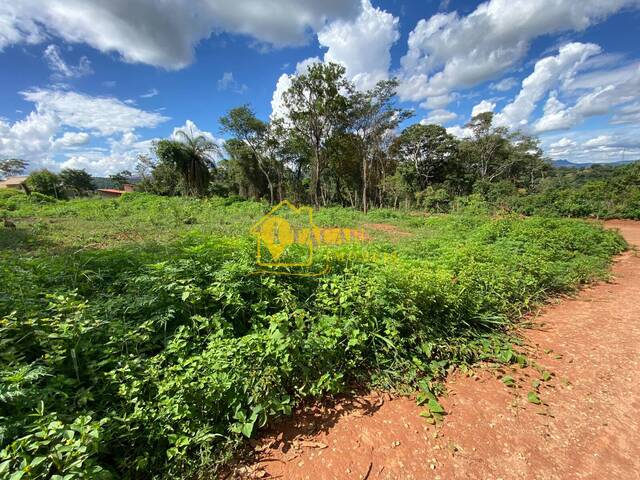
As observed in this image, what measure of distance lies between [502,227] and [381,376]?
680cm

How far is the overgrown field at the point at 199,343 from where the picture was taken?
156 cm

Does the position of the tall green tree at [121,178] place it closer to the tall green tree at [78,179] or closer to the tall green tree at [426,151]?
the tall green tree at [78,179]

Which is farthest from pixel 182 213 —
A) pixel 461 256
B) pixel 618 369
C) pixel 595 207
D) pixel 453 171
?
pixel 453 171

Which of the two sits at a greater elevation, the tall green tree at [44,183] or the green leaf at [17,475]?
the tall green tree at [44,183]

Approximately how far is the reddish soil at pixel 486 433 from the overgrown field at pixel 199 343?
7.6 inches

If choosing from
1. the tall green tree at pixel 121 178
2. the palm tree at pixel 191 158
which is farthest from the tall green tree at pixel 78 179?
the palm tree at pixel 191 158

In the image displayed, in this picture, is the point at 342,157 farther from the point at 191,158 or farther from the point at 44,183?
the point at 44,183

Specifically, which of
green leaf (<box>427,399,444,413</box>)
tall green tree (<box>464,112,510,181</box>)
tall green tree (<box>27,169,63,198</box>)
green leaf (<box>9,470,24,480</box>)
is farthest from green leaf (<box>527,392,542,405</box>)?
tall green tree (<box>27,169,63,198</box>)

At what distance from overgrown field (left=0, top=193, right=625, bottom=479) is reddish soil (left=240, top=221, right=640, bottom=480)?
7.6 inches

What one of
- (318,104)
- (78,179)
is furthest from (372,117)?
(78,179)

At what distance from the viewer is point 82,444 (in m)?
1.35

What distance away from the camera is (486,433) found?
6.46 ft

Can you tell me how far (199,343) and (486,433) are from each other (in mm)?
2309

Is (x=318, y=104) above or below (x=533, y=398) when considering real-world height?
above
